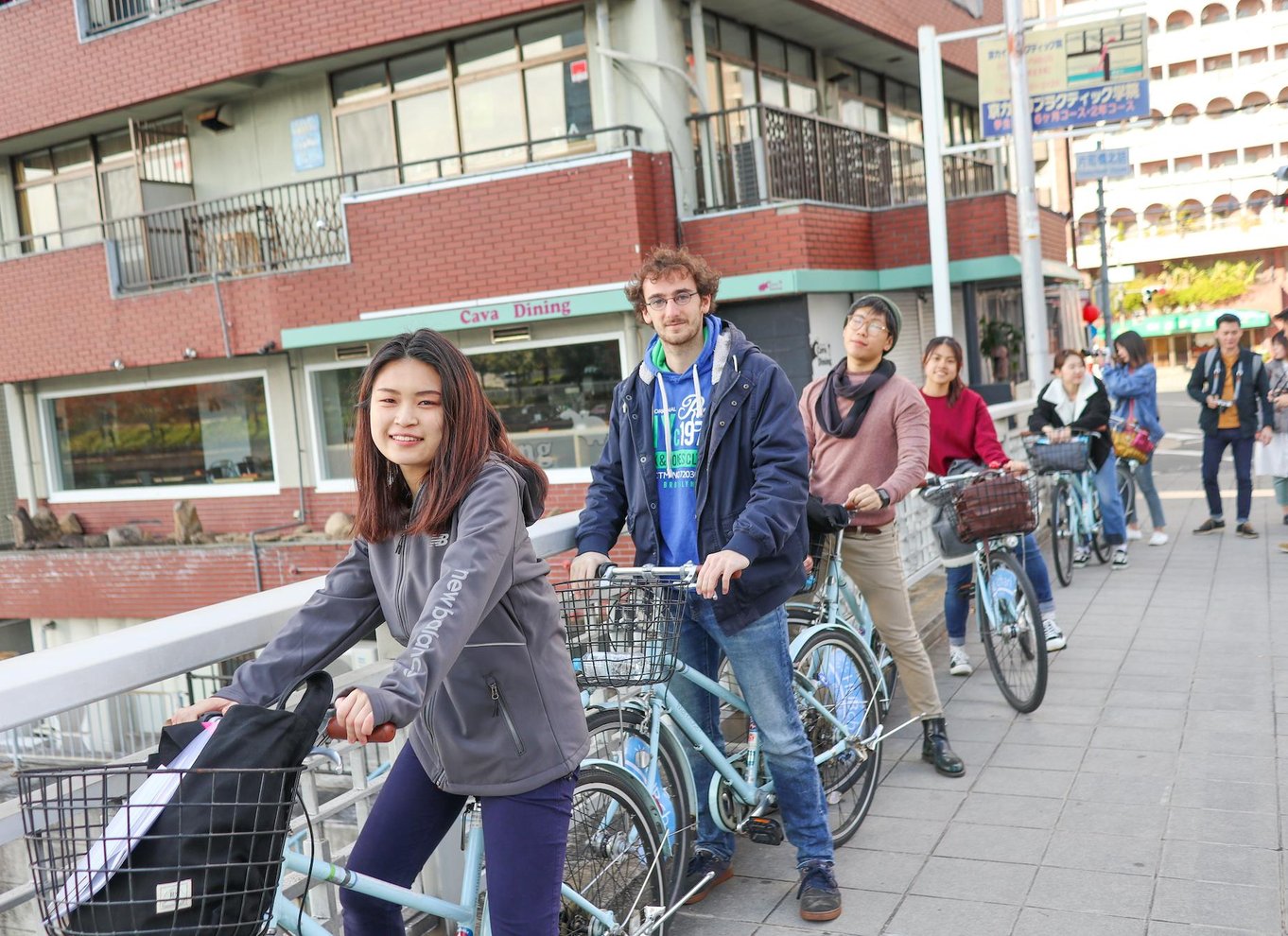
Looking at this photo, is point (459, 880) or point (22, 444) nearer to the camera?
point (459, 880)

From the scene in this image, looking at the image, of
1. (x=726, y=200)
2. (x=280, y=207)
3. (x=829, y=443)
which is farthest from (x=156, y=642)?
(x=280, y=207)

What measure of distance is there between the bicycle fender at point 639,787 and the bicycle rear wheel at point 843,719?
103 centimetres

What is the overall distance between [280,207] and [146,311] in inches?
101

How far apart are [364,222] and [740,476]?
40.9 ft

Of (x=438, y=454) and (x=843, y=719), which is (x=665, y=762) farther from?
(x=438, y=454)

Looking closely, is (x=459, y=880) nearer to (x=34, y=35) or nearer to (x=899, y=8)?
(x=899, y=8)

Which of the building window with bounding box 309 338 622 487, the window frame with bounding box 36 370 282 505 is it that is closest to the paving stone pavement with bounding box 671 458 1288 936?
the building window with bounding box 309 338 622 487

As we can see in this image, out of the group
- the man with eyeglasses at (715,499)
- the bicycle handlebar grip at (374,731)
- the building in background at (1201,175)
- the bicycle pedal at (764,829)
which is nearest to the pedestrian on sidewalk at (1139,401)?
the bicycle pedal at (764,829)

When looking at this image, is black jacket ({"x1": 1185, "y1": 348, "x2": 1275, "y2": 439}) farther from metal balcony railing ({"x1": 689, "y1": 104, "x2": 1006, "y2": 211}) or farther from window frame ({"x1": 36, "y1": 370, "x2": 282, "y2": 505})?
window frame ({"x1": 36, "y1": 370, "x2": 282, "y2": 505})

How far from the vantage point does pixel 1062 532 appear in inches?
362

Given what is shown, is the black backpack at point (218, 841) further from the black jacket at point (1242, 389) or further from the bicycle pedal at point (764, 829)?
the black jacket at point (1242, 389)

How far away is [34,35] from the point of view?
58.6 feet

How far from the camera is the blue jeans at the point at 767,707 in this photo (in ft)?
11.7

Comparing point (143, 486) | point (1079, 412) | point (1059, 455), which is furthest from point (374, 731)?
point (143, 486)
